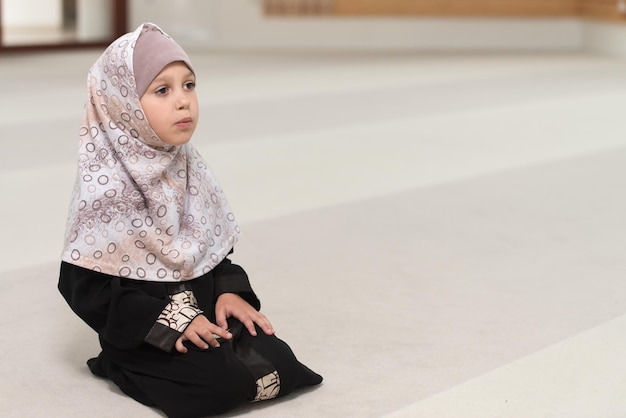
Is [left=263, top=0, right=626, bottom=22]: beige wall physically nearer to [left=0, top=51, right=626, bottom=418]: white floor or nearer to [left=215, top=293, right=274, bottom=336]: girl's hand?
[left=0, top=51, right=626, bottom=418]: white floor

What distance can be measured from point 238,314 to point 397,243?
46.1 inches

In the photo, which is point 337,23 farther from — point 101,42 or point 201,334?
point 201,334

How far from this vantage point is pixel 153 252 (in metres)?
1.89

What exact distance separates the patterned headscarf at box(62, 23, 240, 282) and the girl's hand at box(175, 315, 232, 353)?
0.34ft

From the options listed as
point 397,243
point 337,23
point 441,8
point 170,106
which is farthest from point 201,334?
point 441,8

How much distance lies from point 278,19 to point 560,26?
2242mm

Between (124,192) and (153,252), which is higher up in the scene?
(124,192)

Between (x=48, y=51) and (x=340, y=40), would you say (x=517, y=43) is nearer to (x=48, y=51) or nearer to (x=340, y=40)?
(x=340, y=40)

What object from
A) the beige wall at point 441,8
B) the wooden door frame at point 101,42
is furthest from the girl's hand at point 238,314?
the beige wall at point 441,8

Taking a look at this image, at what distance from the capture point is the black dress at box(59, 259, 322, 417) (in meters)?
1.84

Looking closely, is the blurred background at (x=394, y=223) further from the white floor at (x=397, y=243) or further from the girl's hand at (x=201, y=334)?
the girl's hand at (x=201, y=334)

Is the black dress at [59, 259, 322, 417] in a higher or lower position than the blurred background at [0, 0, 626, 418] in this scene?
higher

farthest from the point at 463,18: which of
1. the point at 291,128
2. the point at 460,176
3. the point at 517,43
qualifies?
the point at 460,176

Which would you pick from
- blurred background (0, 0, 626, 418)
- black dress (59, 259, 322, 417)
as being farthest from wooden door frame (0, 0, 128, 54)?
black dress (59, 259, 322, 417)
